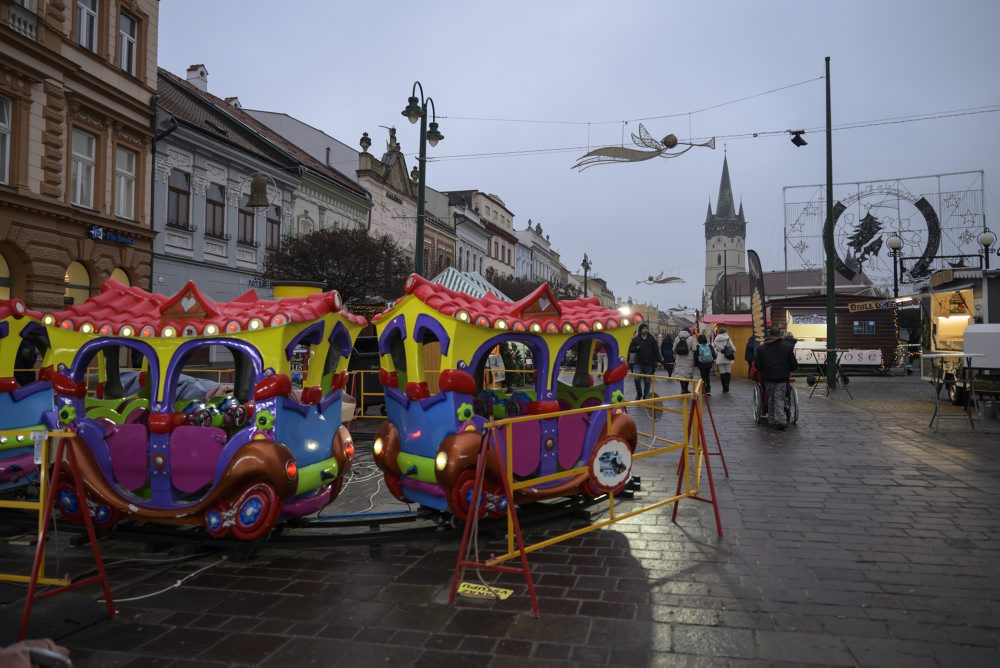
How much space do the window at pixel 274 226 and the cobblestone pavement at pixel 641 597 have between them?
67.7 ft

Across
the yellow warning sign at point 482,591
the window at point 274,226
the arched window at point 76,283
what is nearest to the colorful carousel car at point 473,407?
the yellow warning sign at point 482,591

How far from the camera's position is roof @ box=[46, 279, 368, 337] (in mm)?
5359

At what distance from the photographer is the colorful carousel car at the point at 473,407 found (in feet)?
18.3

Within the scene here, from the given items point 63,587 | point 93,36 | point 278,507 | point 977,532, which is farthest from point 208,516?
point 93,36

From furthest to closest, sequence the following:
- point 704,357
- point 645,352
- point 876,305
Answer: point 876,305 < point 704,357 < point 645,352

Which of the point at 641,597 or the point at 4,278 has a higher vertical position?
the point at 4,278

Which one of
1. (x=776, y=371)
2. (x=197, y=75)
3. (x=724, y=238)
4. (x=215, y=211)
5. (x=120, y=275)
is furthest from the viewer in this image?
(x=724, y=238)

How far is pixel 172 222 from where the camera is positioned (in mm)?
20844

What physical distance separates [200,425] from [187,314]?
36.8 inches

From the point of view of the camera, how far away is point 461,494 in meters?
5.41

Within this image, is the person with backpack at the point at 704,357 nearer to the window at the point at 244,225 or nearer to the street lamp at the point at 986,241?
the street lamp at the point at 986,241

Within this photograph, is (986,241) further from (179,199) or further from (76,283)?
(76,283)

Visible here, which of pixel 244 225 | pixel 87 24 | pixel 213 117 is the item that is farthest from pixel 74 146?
pixel 213 117

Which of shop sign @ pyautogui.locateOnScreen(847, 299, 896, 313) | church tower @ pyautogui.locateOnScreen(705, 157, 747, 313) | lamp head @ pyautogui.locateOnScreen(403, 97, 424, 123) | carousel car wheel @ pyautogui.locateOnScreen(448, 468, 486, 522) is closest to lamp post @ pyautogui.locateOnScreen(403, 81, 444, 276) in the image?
lamp head @ pyautogui.locateOnScreen(403, 97, 424, 123)
